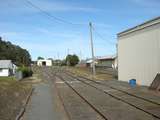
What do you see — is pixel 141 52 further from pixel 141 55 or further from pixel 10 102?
pixel 10 102

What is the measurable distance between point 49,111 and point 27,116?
A: 173cm

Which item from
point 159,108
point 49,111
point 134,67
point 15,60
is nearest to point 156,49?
point 134,67

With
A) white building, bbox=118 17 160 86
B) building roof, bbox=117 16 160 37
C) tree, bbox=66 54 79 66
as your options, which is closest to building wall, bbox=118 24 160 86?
white building, bbox=118 17 160 86

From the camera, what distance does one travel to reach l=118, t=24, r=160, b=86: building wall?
116ft

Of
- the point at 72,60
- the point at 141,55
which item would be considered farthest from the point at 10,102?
the point at 72,60

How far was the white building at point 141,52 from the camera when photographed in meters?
35.3

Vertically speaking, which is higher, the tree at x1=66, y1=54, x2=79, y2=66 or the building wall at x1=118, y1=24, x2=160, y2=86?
the tree at x1=66, y1=54, x2=79, y2=66

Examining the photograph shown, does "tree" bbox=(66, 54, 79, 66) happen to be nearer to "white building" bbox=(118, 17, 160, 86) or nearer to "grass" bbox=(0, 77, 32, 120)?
"white building" bbox=(118, 17, 160, 86)

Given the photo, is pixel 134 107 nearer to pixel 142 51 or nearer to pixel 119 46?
pixel 142 51

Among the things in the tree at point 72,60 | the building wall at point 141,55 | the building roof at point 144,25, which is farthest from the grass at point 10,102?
the tree at point 72,60

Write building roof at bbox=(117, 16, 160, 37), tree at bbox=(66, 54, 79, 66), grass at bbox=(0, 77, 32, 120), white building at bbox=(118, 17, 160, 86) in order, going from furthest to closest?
tree at bbox=(66, 54, 79, 66) < white building at bbox=(118, 17, 160, 86) < building roof at bbox=(117, 16, 160, 37) < grass at bbox=(0, 77, 32, 120)

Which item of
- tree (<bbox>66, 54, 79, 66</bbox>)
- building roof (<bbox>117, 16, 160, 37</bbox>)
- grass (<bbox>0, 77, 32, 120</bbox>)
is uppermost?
tree (<bbox>66, 54, 79, 66</bbox>)

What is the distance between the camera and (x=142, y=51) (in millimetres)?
38875

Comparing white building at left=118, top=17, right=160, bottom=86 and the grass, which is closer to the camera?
the grass
